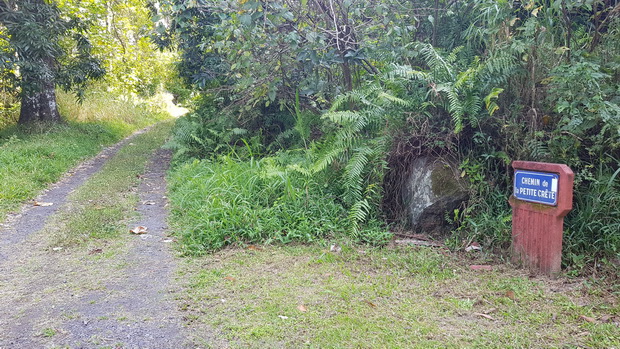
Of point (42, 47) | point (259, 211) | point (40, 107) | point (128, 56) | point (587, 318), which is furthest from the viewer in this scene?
point (128, 56)

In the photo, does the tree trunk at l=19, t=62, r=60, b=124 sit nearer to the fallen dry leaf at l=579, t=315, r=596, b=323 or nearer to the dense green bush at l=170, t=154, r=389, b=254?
the dense green bush at l=170, t=154, r=389, b=254

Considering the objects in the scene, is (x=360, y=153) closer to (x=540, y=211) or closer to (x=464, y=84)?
(x=464, y=84)

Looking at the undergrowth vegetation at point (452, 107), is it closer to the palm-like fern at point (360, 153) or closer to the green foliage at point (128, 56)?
the palm-like fern at point (360, 153)

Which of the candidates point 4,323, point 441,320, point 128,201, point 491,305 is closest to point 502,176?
point 491,305

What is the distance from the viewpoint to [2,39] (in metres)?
10.6

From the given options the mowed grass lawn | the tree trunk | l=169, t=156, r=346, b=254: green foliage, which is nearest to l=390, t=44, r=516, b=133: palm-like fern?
the mowed grass lawn

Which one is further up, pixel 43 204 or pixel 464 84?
pixel 464 84

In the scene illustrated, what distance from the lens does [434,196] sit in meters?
5.17

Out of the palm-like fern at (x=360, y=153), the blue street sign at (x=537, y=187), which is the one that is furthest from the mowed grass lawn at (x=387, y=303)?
the palm-like fern at (x=360, y=153)

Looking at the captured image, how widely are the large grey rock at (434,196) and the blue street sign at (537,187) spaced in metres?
0.79

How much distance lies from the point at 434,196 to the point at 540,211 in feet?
3.95

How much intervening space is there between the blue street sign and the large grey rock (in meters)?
0.79

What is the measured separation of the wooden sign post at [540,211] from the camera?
3.99m

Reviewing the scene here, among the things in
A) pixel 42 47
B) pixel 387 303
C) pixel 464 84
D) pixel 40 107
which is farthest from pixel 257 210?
pixel 40 107
